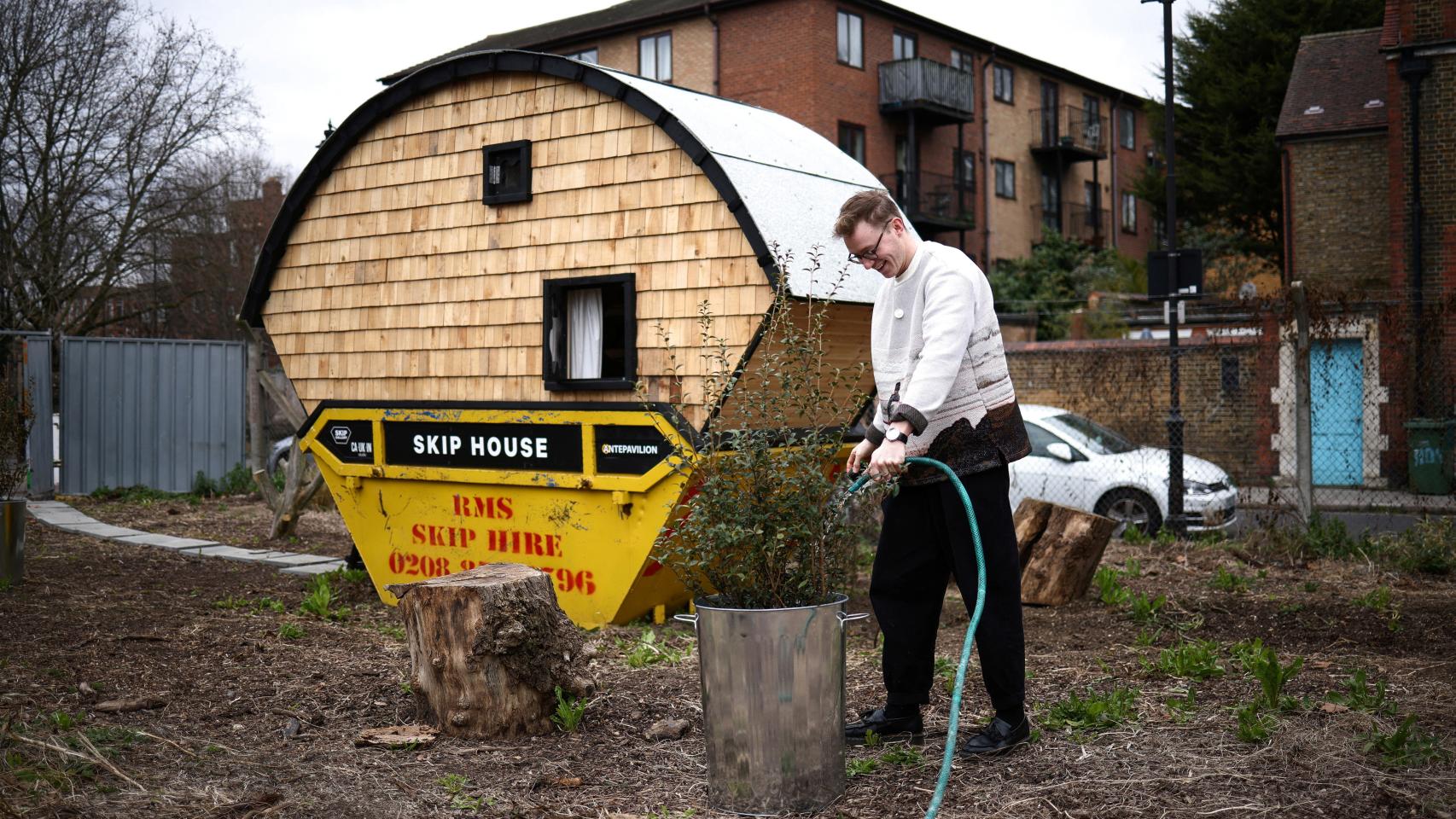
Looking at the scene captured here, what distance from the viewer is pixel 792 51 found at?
28.5 metres

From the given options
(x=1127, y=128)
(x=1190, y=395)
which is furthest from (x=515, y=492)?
(x=1127, y=128)

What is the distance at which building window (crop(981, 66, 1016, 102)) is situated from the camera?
35.0 m

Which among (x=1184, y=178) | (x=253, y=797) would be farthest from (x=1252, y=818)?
(x=1184, y=178)

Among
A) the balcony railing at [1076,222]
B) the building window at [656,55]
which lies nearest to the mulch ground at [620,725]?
the building window at [656,55]

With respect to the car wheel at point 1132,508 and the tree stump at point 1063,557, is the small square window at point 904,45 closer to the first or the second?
the car wheel at point 1132,508

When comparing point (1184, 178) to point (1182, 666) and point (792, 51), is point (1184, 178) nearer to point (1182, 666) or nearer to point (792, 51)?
point (792, 51)

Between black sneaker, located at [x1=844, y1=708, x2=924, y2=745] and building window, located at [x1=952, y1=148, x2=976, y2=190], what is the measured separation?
29169 mm

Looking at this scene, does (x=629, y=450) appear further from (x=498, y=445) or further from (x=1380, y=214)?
(x=1380, y=214)

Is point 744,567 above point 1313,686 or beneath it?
above

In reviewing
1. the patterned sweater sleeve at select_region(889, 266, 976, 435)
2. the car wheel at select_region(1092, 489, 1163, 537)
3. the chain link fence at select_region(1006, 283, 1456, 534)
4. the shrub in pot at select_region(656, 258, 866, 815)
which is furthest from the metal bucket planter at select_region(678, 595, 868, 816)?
the car wheel at select_region(1092, 489, 1163, 537)

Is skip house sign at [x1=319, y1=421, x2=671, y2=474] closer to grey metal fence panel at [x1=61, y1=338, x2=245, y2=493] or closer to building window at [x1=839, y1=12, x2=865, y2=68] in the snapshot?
grey metal fence panel at [x1=61, y1=338, x2=245, y2=493]

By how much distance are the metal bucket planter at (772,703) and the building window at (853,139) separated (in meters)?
26.6

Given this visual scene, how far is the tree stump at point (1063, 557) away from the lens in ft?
24.9

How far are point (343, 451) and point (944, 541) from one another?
18.6 ft
